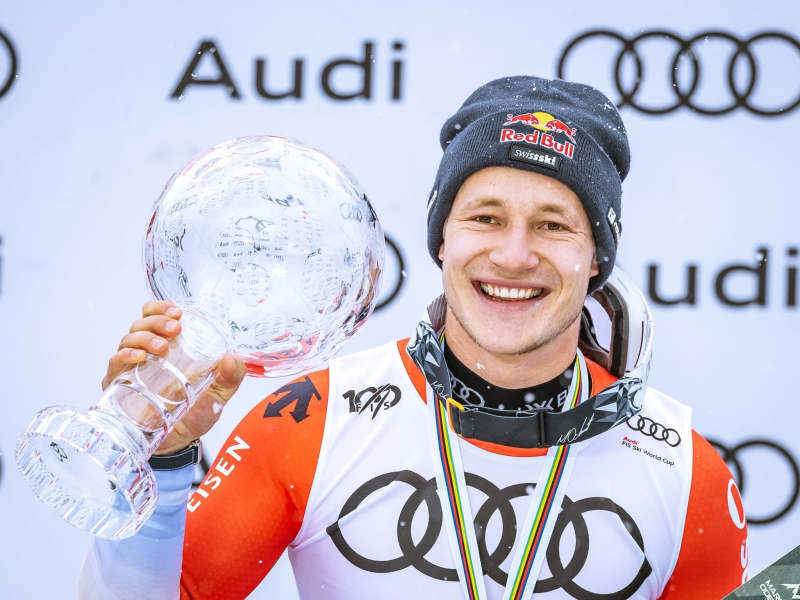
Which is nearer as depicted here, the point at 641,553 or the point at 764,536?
the point at 641,553

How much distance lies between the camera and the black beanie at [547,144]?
1.69m

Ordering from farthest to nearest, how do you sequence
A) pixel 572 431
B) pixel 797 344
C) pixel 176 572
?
pixel 797 344 → pixel 572 431 → pixel 176 572

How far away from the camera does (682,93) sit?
2.46m

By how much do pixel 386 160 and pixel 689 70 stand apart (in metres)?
0.89

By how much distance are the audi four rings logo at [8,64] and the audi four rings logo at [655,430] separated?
77.9 inches

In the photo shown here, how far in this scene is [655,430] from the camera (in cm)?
184

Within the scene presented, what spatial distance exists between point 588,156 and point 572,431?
0.54 metres

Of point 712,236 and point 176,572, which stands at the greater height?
point 712,236

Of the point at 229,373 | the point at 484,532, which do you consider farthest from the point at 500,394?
the point at 229,373

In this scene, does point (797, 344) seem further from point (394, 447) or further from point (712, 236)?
point (394, 447)


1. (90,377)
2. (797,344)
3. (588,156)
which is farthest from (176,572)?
(797,344)

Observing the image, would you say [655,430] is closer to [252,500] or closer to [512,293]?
[512,293]

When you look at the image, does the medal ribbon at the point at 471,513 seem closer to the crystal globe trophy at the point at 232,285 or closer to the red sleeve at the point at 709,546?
the red sleeve at the point at 709,546

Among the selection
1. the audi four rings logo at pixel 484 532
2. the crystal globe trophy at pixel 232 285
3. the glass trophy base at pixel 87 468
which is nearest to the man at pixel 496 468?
the audi four rings logo at pixel 484 532
